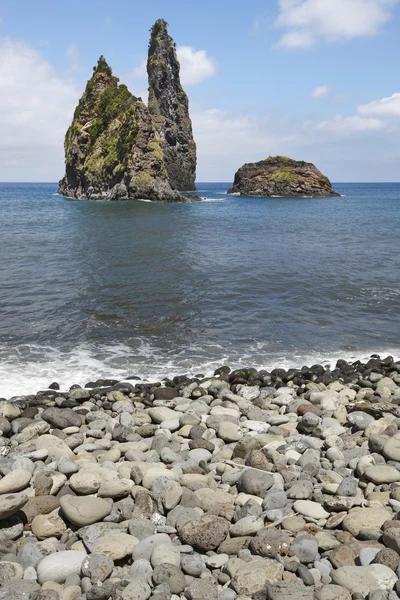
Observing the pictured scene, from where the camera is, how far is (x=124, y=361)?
1472 cm

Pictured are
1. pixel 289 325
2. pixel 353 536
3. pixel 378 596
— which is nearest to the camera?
pixel 378 596

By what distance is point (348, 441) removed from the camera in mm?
8984

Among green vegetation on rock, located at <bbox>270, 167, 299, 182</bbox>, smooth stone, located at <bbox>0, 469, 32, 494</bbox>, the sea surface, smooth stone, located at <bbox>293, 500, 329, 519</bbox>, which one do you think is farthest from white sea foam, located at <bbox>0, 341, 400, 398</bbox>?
green vegetation on rock, located at <bbox>270, 167, 299, 182</bbox>

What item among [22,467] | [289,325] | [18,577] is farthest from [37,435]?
[289,325]

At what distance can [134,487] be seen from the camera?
23.7 feet

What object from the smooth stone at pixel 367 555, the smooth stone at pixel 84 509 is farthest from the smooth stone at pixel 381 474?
the smooth stone at pixel 84 509

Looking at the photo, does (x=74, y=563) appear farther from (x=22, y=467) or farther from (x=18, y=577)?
(x=22, y=467)

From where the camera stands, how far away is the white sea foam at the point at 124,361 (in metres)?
13.3

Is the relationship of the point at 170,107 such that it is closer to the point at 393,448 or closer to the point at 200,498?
the point at 393,448

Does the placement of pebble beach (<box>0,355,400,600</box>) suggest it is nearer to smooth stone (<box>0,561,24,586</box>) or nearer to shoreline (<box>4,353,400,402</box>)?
smooth stone (<box>0,561,24,586</box>)

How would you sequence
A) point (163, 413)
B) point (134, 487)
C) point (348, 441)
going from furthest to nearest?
1. point (163, 413)
2. point (348, 441)
3. point (134, 487)

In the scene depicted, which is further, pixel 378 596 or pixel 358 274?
pixel 358 274

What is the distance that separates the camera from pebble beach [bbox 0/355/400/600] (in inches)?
213

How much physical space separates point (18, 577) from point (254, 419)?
5.85m
